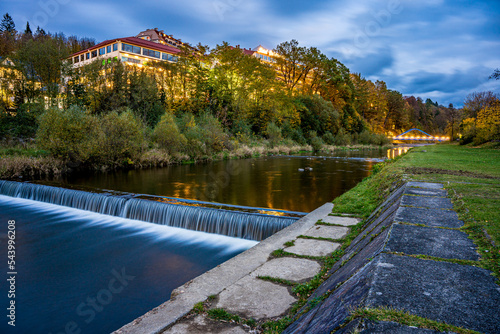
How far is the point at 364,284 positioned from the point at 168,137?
2311cm

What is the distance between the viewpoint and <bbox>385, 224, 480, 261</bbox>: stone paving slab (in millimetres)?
3137

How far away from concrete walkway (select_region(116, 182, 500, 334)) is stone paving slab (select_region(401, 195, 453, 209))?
2 cm

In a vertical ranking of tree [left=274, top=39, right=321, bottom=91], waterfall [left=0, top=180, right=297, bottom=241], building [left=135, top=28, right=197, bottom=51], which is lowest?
waterfall [left=0, top=180, right=297, bottom=241]

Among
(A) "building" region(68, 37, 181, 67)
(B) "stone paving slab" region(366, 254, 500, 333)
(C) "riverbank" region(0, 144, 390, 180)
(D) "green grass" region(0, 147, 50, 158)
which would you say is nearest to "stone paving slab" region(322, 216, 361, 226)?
(B) "stone paving slab" region(366, 254, 500, 333)

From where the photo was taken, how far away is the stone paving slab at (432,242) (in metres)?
3.14

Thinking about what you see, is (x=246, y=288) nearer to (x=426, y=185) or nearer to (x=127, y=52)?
(x=426, y=185)

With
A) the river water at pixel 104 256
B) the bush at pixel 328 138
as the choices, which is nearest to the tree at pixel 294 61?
the bush at pixel 328 138

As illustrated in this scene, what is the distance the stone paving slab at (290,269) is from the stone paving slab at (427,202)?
2.35 m

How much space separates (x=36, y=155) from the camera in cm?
1959

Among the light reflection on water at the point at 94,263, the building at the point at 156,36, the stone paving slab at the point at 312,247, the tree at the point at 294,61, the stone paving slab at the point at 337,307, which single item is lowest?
the light reflection on water at the point at 94,263

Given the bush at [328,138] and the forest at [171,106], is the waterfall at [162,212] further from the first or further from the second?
the bush at [328,138]

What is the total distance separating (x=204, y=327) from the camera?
2961 millimetres

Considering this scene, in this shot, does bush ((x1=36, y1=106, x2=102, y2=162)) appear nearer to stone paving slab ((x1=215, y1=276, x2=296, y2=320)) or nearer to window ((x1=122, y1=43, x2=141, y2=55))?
stone paving slab ((x1=215, y1=276, x2=296, y2=320))

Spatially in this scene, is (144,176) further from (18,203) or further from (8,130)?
(8,130)
